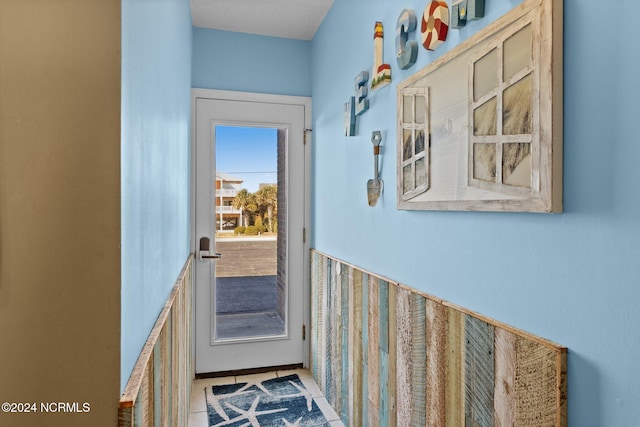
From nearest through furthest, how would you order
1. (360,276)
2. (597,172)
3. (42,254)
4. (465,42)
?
(42,254) < (597,172) < (465,42) < (360,276)

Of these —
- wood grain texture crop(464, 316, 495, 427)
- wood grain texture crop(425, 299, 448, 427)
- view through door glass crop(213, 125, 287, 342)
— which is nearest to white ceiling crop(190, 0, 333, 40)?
view through door glass crop(213, 125, 287, 342)

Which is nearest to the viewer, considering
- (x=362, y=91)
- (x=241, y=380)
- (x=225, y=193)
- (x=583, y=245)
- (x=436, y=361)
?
(x=583, y=245)

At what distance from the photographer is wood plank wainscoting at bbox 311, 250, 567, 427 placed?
0.95 m

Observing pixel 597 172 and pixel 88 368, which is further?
pixel 597 172

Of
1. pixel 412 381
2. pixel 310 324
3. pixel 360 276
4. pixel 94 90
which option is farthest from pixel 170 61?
pixel 310 324

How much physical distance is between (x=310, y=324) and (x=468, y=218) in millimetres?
2034

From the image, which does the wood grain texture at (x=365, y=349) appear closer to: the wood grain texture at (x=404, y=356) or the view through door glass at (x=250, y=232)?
the wood grain texture at (x=404, y=356)

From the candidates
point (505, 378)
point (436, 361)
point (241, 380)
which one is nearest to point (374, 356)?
point (436, 361)

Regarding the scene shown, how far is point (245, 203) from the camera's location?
2965 millimetres

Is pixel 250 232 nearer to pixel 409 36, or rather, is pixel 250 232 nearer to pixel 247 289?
pixel 247 289

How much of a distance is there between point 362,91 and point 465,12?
815 mm

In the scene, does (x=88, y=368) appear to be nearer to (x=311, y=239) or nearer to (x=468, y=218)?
(x=468, y=218)

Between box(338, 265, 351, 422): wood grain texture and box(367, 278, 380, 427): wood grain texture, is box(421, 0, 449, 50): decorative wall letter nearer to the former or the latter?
box(367, 278, 380, 427): wood grain texture

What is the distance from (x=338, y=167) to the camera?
7.86ft
